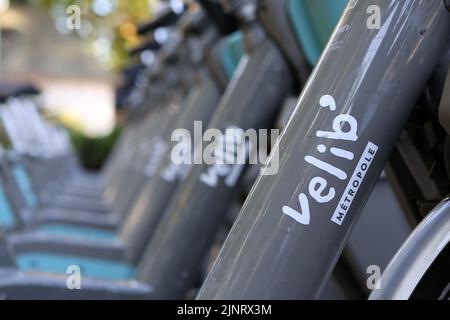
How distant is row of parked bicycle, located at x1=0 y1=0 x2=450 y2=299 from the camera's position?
1.07 metres

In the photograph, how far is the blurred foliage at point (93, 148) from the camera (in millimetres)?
16844

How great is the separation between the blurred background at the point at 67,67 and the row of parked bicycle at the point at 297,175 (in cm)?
1229

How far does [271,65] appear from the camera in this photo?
1.88m

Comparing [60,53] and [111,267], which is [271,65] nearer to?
[111,267]

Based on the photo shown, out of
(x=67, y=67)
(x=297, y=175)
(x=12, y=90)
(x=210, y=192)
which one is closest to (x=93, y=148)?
(x=67, y=67)

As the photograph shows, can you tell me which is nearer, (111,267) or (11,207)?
(111,267)

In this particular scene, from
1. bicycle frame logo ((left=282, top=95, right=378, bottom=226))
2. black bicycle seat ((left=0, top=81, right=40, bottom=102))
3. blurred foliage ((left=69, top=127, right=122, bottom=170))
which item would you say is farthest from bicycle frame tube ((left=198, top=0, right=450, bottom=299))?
blurred foliage ((left=69, top=127, right=122, bottom=170))

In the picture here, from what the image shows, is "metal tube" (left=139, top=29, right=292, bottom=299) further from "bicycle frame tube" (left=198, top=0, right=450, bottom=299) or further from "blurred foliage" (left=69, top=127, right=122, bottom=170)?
"blurred foliage" (left=69, top=127, right=122, bottom=170)

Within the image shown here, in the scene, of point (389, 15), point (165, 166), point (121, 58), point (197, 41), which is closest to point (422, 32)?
point (389, 15)

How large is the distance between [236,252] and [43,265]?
1932mm

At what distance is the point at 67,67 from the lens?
23.6 meters

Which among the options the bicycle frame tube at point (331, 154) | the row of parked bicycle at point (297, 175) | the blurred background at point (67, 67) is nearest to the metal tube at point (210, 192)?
the row of parked bicycle at point (297, 175)

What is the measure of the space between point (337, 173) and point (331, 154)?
0.09 feet

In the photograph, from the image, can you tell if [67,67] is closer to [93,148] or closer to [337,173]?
[93,148]
